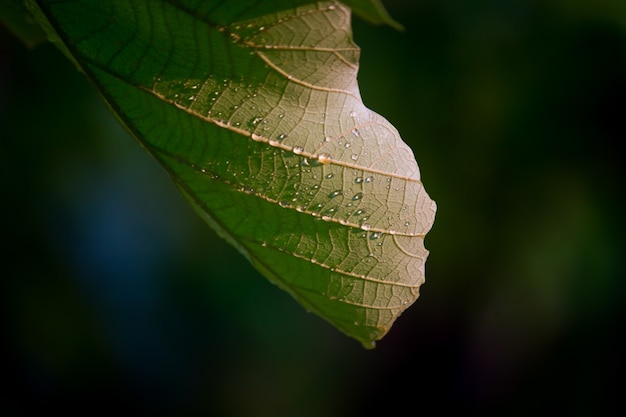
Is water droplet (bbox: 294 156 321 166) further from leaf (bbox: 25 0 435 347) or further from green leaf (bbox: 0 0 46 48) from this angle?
green leaf (bbox: 0 0 46 48)

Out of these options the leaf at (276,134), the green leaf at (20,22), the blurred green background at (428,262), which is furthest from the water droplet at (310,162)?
the blurred green background at (428,262)

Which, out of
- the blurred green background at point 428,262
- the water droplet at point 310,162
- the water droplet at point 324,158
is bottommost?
the blurred green background at point 428,262

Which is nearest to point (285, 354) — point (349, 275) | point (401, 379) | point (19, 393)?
point (401, 379)

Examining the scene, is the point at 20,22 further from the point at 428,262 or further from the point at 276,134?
the point at 428,262

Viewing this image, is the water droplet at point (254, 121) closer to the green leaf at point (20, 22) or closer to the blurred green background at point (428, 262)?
the green leaf at point (20, 22)

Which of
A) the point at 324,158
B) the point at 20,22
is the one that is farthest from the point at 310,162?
the point at 20,22

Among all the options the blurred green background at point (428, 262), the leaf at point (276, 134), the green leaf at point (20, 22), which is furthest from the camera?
the blurred green background at point (428, 262)

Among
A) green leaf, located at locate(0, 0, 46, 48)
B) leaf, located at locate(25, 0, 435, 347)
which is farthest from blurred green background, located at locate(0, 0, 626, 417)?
leaf, located at locate(25, 0, 435, 347)
